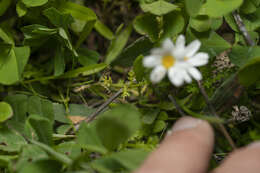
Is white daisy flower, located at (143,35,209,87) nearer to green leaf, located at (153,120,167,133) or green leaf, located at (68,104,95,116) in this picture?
green leaf, located at (153,120,167,133)

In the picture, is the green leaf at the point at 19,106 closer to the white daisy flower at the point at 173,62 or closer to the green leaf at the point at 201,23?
the white daisy flower at the point at 173,62

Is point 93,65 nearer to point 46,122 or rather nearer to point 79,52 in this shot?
point 79,52

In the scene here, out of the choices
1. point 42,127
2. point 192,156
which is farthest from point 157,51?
point 42,127

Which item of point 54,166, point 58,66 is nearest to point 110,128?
point 54,166

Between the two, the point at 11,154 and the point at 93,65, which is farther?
the point at 93,65

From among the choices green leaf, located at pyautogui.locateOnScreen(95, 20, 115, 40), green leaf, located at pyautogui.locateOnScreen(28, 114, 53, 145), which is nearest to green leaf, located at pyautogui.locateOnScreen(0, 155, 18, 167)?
green leaf, located at pyautogui.locateOnScreen(28, 114, 53, 145)

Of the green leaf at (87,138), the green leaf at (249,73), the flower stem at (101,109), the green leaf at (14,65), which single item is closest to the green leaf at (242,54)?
the green leaf at (249,73)
